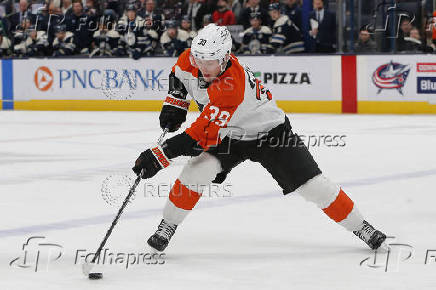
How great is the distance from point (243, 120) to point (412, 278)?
3.68 feet

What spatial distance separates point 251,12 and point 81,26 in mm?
3086

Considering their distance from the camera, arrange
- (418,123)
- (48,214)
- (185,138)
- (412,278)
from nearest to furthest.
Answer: (412,278), (185,138), (48,214), (418,123)

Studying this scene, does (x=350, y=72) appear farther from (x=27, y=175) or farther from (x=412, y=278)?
(x=412, y=278)

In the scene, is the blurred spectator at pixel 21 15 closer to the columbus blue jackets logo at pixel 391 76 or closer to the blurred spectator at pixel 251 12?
the blurred spectator at pixel 251 12

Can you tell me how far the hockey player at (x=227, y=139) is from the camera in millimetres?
4430

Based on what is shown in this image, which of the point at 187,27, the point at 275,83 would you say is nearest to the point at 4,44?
the point at 187,27

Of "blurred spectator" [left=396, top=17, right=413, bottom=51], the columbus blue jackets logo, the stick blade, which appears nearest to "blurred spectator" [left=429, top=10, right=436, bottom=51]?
"blurred spectator" [left=396, top=17, right=413, bottom=51]

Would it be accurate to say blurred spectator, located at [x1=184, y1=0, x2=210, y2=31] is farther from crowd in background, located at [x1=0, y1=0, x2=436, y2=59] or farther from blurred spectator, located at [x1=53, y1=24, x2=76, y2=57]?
blurred spectator, located at [x1=53, y1=24, x2=76, y2=57]

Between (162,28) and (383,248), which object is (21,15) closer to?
(162,28)

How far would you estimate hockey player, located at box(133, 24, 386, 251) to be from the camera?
443cm

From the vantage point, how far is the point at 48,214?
19.5ft

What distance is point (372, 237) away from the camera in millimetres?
4730

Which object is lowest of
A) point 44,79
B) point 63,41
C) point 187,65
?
point 44,79

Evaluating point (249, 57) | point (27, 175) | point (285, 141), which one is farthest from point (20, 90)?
point (285, 141)
